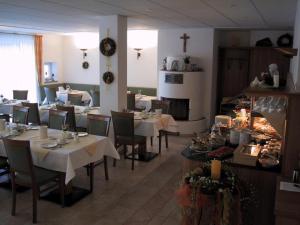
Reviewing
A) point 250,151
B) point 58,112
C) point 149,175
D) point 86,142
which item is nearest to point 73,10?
point 58,112

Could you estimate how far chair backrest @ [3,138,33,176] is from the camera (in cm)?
364

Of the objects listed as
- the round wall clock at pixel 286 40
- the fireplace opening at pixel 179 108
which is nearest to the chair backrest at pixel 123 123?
the fireplace opening at pixel 179 108

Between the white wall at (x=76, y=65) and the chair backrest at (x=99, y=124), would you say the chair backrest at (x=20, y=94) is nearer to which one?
the white wall at (x=76, y=65)

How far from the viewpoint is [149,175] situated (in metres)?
5.33

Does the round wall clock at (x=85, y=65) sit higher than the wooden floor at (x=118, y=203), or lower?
higher

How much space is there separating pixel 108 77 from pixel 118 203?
8.94 ft

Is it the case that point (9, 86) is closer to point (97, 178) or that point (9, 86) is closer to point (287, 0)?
point (97, 178)

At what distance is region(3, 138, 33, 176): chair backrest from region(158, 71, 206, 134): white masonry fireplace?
16.1 feet

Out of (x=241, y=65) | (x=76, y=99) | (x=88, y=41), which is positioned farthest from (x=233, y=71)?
(x=88, y=41)

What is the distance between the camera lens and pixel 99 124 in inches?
204

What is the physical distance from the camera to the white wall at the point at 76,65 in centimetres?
1077

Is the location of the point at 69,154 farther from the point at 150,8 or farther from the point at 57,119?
the point at 150,8

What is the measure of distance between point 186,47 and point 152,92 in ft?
6.46

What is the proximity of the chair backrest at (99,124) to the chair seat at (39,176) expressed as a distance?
1316 mm
